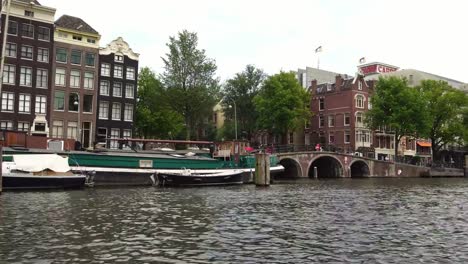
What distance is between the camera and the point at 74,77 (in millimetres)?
62781

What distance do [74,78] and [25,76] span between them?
6.18m

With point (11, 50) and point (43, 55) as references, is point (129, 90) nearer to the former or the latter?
point (43, 55)

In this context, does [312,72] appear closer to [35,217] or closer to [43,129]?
[43,129]

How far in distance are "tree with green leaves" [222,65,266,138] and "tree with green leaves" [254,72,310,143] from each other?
7.86 meters

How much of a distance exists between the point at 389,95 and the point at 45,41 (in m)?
52.2

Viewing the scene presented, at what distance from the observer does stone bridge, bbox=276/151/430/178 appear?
2739 inches

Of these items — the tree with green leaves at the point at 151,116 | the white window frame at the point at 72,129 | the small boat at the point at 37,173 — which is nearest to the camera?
the small boat at the point at 37,173

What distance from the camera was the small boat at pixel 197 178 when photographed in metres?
41.8

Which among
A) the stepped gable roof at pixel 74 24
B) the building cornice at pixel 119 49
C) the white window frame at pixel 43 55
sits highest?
the stepped gable roof at pixel 74 24

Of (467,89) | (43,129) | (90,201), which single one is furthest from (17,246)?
(467,89)

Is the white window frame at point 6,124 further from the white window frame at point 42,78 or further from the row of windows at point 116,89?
the row of windows at point 116,89

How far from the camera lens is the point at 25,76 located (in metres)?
58.7

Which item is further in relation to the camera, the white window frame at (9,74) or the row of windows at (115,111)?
the row of windows at (115,111)

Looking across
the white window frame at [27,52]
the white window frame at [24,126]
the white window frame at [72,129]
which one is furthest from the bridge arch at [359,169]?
the white window frame at [27,52]
